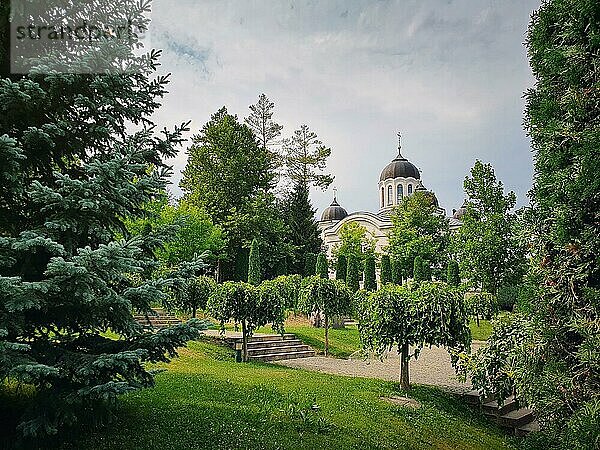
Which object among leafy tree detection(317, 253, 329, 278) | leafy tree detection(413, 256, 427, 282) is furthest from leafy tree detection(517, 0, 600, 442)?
leafy tree detection(413, 256, 427, 282)

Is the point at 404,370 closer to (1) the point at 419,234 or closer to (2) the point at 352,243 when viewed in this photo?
(2) the point at 352,243

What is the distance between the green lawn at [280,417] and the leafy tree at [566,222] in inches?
Answer: 92.1

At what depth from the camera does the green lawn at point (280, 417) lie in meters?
5.38

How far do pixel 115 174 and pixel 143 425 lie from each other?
3085 mm

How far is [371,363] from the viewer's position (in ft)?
49.4

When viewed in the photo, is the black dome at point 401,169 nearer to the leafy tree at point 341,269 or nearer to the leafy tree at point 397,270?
the leafy tree at point 397,270

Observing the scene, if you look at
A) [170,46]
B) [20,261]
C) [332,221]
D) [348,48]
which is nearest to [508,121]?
[348,48]

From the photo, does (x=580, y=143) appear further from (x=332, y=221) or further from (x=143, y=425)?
(x=332, y=221)

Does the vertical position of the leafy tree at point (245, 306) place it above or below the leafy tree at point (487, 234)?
below

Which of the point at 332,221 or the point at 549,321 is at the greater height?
the point at 332,221

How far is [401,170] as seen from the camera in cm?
4881

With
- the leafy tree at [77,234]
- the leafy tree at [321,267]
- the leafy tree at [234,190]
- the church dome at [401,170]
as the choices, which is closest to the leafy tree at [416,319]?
the leafy tree at [77,234]

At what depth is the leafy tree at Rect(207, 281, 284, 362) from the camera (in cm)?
1384

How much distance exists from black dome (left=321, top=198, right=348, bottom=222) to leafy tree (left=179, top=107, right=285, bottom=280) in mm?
21717
